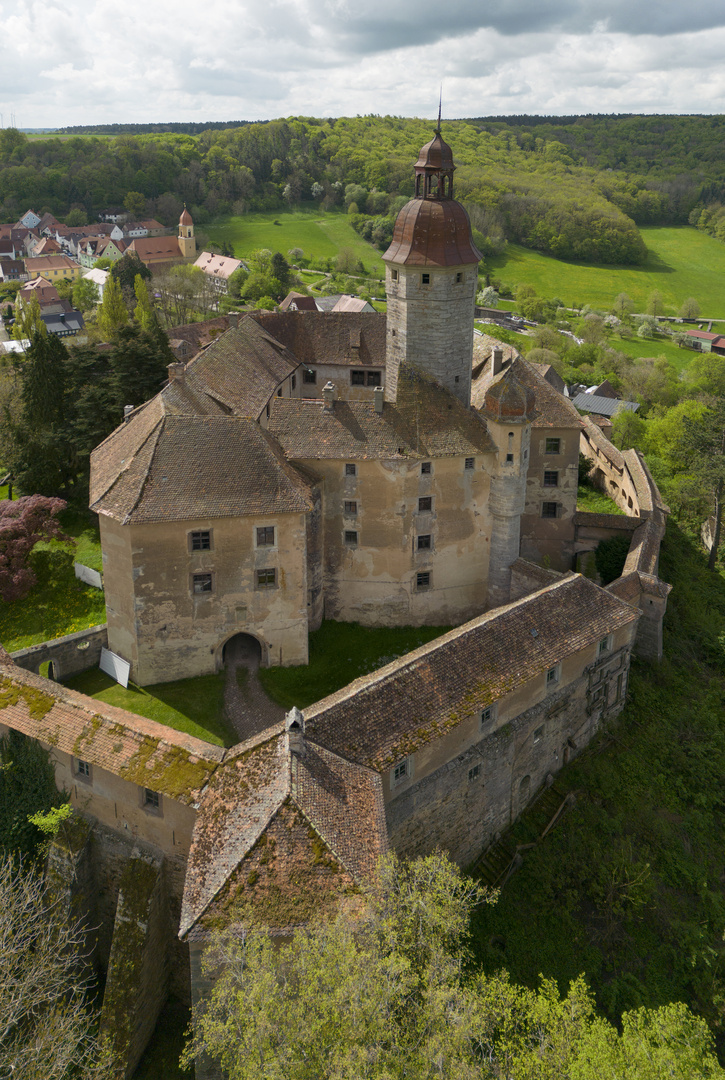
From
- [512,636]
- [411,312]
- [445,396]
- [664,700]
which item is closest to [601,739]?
[664,700]

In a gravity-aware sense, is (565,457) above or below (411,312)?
below

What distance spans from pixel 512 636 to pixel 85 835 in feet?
60.2

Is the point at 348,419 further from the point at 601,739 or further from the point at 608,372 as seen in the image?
the point at 608,372

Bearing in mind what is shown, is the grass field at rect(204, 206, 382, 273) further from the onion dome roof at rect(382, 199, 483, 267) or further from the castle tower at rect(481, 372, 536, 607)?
the castle tower at rect(481, 372, 536, 607)

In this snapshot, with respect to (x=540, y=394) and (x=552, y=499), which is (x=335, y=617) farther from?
(x=540, y=394)

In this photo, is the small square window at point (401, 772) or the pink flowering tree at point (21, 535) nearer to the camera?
the small square window at point (401, 772)

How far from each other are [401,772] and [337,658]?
13.4 meters

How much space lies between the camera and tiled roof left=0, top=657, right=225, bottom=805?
28.9 metres

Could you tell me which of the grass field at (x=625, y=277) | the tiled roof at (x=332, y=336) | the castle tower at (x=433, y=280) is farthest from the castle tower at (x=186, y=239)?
the castle tower at (x=433, y=280)

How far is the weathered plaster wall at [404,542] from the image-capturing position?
4341 centimetres

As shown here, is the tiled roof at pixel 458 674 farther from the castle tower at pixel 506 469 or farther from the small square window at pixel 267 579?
the small square window at pixel 267 579

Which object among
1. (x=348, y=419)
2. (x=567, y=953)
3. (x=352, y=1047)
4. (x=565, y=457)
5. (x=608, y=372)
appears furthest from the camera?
(x=608, y=372)

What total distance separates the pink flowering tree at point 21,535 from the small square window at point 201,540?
1450cm

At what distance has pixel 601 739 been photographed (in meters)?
40.5
